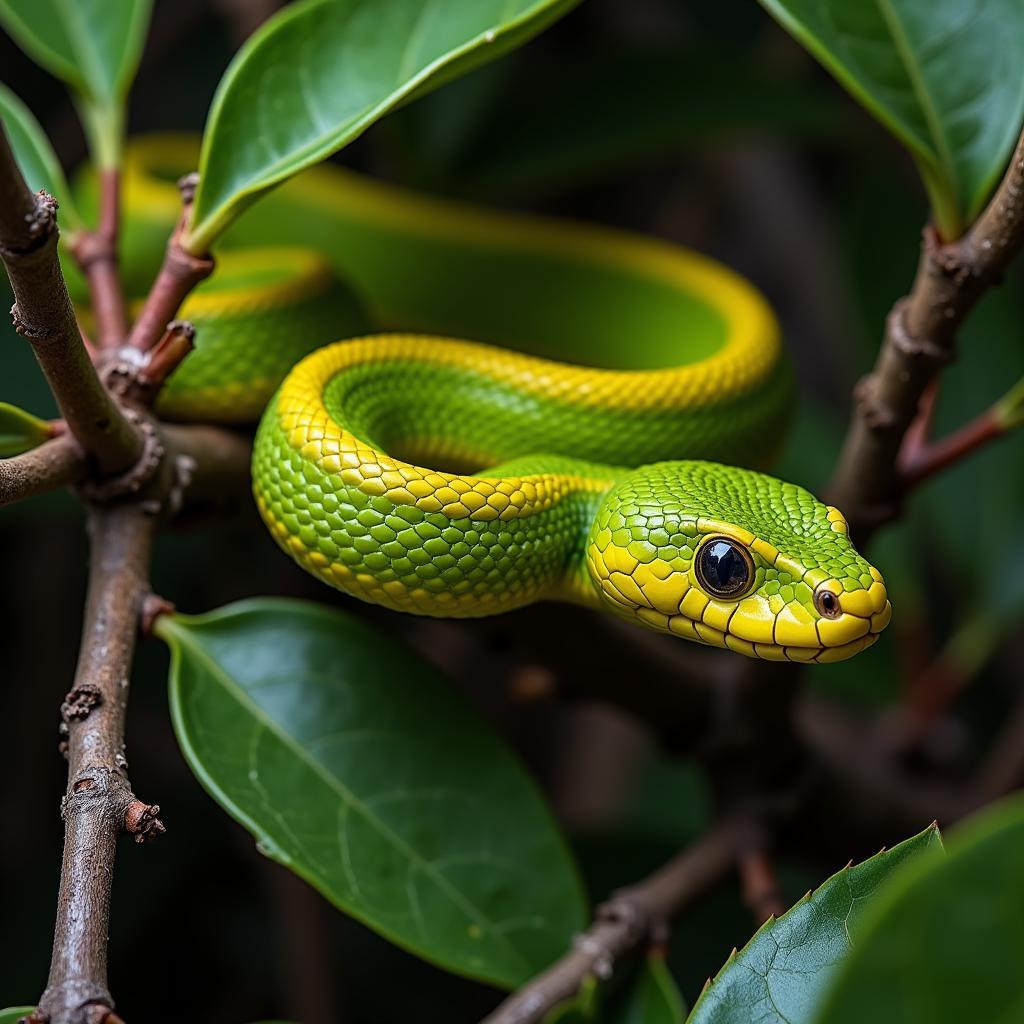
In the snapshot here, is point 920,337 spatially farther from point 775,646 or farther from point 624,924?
point 624,924

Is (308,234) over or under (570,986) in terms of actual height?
over

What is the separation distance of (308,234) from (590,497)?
164cm

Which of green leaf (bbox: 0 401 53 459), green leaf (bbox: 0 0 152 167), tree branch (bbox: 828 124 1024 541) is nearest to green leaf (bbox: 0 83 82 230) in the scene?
green leaf (bbox: 0 0 152 167)

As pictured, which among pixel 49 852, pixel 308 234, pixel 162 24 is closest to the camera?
pixel 308 234

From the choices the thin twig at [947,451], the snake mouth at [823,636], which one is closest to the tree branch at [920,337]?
the thin twig at [947,451]

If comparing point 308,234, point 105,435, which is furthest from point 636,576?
point 308,234

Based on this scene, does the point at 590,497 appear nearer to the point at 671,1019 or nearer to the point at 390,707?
the point at 390,707

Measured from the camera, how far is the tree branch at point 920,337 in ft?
4.93

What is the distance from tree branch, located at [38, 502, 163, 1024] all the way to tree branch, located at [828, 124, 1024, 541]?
1.06 m

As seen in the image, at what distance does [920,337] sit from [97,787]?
120 cm

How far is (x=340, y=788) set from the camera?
1.58 m

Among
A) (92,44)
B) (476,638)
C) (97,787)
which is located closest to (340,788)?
(97,787)

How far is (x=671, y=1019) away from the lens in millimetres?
1601

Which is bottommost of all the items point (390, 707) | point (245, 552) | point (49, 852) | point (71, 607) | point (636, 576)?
point (49, 852)
